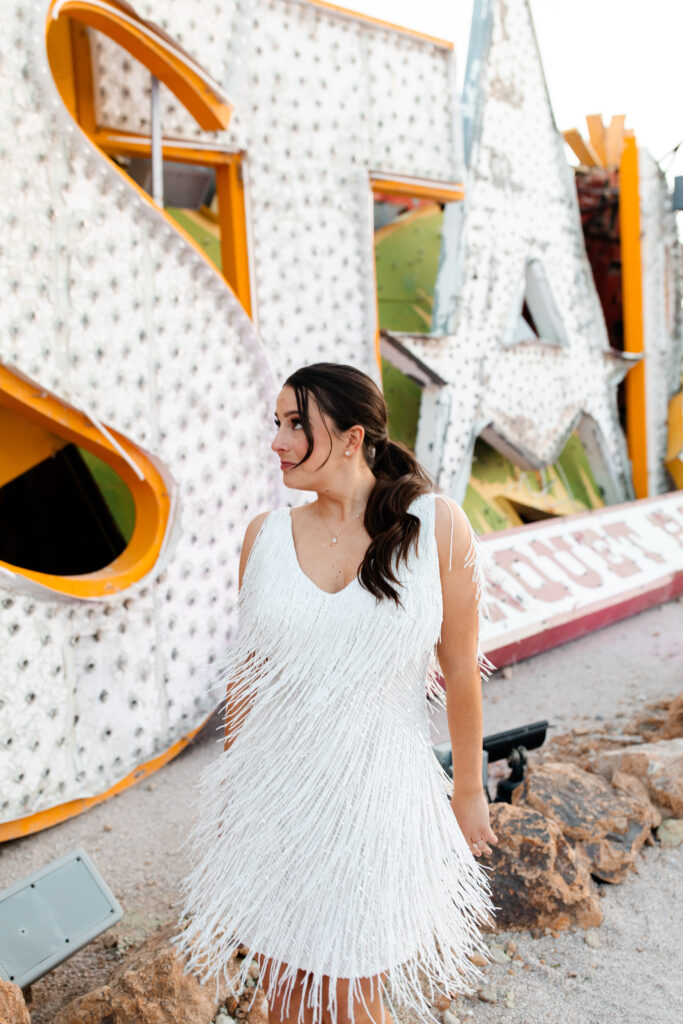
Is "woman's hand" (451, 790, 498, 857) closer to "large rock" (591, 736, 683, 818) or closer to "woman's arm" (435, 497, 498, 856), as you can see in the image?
"woman's arm" (435, 497, 498, 856)

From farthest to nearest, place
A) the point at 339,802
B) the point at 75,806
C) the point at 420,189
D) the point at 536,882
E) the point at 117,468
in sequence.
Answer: the point at 420,189 → the point at 117,468 → the point at 75,806 → the point at 536,882 → the point at 339,802

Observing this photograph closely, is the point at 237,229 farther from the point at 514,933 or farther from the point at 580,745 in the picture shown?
the point at 514,933

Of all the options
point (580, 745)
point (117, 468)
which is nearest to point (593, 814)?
point (580, 745)

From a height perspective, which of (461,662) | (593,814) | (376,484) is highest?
(376,484)

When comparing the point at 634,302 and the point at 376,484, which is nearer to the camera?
the point at 376,484

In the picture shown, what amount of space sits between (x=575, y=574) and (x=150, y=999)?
3.97m

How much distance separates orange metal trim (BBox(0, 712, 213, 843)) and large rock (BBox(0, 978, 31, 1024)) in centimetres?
117

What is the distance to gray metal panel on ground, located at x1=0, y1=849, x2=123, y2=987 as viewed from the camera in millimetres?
2066

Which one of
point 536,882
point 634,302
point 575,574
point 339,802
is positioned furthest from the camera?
point 634,302

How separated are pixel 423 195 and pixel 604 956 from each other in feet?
13.8

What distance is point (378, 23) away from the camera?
4633 mm

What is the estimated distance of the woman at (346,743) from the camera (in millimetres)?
1429

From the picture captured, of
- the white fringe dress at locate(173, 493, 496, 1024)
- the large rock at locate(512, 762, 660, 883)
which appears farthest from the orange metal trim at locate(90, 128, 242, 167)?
the large rock at locate(512, 762, 660, 883)

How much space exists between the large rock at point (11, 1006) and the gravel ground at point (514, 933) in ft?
1.48
